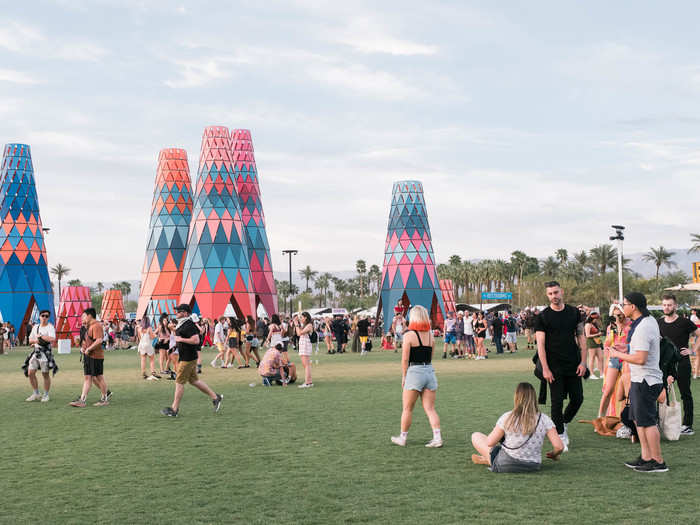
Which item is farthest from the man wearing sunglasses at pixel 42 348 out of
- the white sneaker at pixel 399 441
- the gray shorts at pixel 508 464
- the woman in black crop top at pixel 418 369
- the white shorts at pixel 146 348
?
the gray shorts at pixel 508 464

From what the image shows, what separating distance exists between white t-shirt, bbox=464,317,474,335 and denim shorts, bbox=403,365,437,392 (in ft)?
60.1

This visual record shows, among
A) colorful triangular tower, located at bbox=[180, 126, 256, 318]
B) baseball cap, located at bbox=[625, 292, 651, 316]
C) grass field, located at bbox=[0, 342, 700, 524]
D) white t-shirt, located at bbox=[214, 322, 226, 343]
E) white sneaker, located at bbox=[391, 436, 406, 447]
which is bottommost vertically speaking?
grass field, located at bbox=[0, 342, 700, 524]

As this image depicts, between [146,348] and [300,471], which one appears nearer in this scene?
[300,471]

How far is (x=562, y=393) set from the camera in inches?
336

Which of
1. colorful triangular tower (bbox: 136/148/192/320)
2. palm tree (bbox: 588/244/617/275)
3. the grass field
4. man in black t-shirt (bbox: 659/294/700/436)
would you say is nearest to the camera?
the grass field

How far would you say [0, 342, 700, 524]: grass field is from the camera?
19.7 ft

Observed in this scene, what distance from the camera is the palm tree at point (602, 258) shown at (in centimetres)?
8900

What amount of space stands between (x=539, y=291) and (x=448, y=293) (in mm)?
36568

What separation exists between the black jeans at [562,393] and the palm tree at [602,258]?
84.6 meters

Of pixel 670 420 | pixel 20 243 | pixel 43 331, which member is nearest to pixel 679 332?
pixel 670 420

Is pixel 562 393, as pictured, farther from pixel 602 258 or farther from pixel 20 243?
pixel 602 258

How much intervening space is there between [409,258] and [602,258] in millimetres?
48840

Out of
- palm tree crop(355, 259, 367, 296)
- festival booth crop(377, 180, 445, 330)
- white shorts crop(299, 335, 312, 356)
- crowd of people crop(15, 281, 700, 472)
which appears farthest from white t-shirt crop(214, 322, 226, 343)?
palm tree crop(355, 259, 367, 296)

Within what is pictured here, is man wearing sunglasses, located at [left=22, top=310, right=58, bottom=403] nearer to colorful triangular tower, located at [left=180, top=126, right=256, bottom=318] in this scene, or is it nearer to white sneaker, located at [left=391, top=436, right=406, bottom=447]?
white sneaker, located at [left=391, top=436, right=406, bottom=447]
